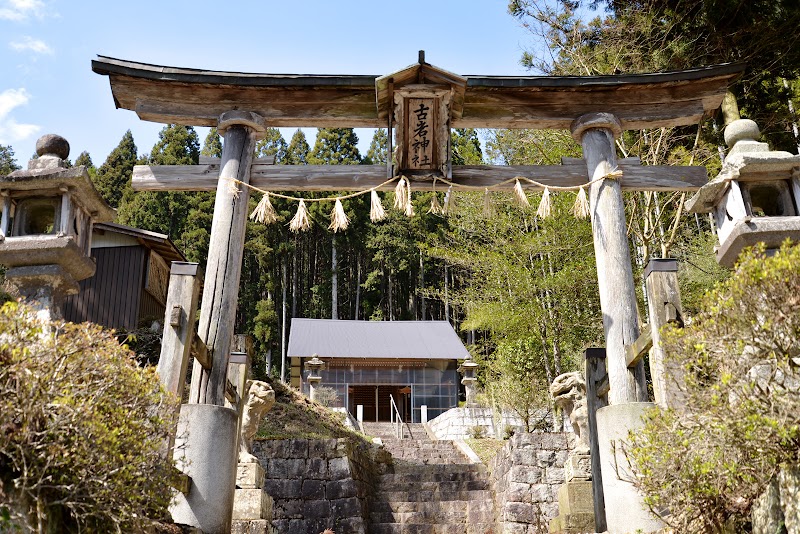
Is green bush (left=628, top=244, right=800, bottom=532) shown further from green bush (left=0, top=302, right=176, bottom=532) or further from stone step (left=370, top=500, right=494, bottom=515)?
stone step (left=370, top=500, right=494, bottom=515)

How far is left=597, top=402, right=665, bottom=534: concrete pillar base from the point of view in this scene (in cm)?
487

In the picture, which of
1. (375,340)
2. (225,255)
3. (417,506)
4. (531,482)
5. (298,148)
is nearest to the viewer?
(225,255)

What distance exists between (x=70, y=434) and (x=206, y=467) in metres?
2.12

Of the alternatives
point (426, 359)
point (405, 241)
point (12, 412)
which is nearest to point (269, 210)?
point (12, 412)

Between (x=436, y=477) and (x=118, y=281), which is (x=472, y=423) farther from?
(x=118, y=281)

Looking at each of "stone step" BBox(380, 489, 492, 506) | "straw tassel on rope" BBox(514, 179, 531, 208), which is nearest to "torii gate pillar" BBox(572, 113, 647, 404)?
"straw tassel on rope" BBox(514, 179, 531, 208)

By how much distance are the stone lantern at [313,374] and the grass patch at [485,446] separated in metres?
6.26

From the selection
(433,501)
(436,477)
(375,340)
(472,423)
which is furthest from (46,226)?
(375,340)

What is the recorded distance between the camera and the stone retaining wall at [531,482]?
32.6 ft

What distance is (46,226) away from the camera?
19.1ft

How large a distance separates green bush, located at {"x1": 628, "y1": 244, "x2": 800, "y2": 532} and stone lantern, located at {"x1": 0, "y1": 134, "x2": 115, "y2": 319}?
4.37m

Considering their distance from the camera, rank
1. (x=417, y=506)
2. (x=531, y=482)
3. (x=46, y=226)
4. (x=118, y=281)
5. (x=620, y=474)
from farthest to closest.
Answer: (x=118, y=281) < (x=417, y=506) < (x=531, y=482) < (x=46, y=226) < (x=620, y=474)

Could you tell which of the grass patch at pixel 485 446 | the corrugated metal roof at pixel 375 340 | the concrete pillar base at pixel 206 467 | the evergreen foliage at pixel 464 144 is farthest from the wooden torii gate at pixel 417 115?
the corrugated metal roof at pixel 375 340

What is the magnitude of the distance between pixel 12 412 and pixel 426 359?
2435 centimetres
